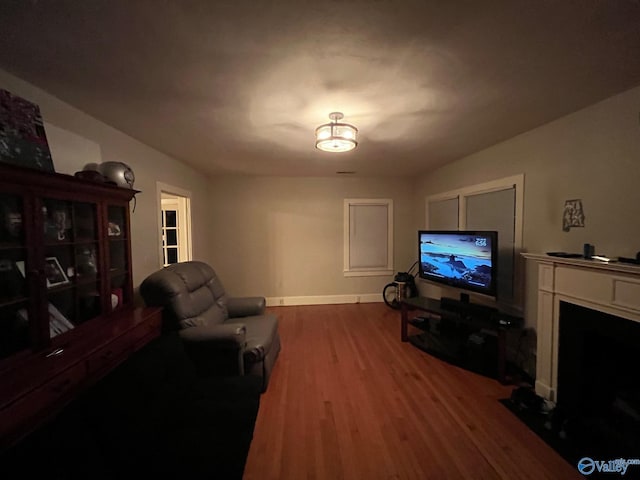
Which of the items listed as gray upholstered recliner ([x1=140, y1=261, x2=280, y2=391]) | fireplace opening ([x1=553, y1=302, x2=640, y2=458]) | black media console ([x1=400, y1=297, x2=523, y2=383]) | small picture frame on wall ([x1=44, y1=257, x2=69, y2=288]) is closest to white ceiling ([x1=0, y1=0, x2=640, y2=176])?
small picture frame on wall ([x1=44, y1=257, x2=69, y2=288])

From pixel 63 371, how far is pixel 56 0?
1610 mm

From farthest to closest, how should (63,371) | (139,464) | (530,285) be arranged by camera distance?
(530,285) < (63,371) < (139,464)

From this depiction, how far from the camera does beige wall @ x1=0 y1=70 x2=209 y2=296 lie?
1.66 m

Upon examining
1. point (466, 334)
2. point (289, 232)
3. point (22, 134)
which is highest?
point (22, 134)

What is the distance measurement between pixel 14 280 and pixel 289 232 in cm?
355

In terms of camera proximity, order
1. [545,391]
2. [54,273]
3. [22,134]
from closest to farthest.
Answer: [22,134] < [54,273] < [545,391]

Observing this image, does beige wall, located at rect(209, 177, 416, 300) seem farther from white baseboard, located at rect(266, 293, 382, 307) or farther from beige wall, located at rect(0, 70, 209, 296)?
beige wall, located at rect(0, 70, 209, 296)

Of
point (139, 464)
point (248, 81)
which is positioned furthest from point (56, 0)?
point (139, 464)

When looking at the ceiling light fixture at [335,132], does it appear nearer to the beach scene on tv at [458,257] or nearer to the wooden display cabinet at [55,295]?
the wooden display cabinet at [55,295]

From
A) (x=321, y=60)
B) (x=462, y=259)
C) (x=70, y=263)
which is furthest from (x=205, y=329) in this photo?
(x=462, y=259)

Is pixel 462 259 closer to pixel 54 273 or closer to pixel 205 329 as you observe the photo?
pixel 205 329

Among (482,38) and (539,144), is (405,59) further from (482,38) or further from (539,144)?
(539,144)

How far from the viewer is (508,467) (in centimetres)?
155

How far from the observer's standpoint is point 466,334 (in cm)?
297
